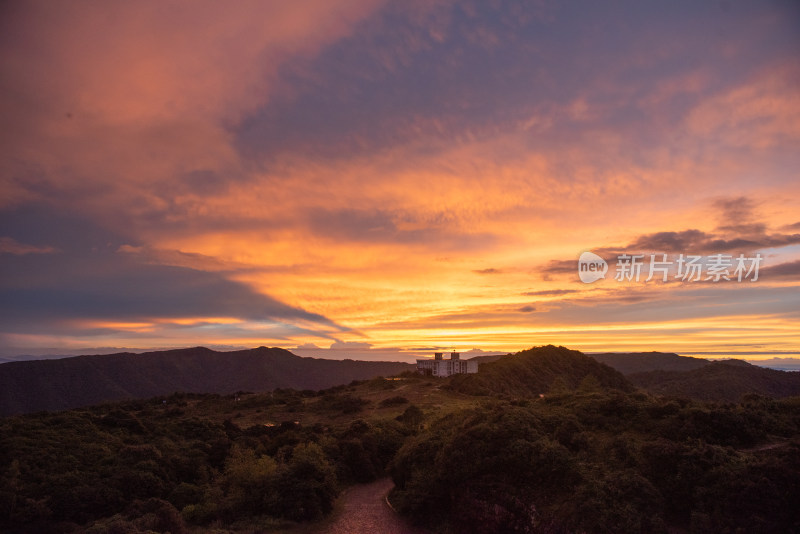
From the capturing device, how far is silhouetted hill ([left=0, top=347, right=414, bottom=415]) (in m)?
84.4

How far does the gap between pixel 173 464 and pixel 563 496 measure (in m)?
19.9

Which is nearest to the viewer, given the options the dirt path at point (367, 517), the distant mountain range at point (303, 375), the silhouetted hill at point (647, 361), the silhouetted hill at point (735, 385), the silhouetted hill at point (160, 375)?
the dirt path at point (367, 517)

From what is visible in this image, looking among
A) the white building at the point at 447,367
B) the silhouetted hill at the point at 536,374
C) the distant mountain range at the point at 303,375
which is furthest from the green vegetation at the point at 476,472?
the white building at the point at 447,367

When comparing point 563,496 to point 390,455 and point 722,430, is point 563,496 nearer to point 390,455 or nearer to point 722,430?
point 722,430

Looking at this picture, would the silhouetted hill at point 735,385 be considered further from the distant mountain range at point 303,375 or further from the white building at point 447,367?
the white building at point 447,367

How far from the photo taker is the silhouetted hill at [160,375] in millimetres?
84438

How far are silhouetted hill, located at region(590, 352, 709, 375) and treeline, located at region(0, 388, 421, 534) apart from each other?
9221 cm

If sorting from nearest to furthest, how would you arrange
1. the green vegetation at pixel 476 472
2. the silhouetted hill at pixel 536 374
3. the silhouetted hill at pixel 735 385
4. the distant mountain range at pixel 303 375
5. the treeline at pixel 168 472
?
1. the green vegetation at pixel 476 472
2. the treeline at pixel 168 472
3. the silhouetted hill at pixel 735 385
4. the distant mountain range at pixel 303 375
5. the silhouetted hill at pixel 536 374

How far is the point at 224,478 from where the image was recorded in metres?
21.4

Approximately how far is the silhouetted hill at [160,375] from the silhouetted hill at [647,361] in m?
63.2

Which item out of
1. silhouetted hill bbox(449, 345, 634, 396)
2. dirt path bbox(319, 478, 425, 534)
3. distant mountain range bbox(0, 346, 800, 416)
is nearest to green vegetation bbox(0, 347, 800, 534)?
dirt path bbox(319, 478, 425, 534)

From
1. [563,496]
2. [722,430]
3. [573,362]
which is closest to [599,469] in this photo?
[563,496]

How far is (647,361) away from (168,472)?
12219cm

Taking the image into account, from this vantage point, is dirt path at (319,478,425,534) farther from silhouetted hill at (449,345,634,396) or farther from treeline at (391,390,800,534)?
silhouetted hill at (449,345,634,396)
